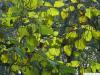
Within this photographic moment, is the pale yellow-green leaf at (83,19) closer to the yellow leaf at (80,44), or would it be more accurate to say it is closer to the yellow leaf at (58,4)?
the yellow leaf at (58,4)

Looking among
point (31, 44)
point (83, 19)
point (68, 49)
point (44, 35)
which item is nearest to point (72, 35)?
point (68, 49)

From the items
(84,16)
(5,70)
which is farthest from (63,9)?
(5,70)

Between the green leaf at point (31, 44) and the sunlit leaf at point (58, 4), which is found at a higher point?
the sunlit leaf at point (58, 4)

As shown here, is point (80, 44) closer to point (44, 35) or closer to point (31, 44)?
point (44, 35)

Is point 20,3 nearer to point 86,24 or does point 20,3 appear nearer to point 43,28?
point 43,28

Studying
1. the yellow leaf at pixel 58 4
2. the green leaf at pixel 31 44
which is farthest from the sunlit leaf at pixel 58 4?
the green leaf at pixel 31 44

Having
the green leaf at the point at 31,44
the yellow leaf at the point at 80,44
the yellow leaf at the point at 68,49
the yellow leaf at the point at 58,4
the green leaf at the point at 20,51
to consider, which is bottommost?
the yellow leaf at the point at 68,49

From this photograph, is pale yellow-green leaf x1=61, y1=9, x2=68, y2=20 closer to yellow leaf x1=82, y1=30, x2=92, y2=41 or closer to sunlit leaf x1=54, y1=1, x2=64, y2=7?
sunlit leaf x1=54, y1=1, x2=64, y2=7

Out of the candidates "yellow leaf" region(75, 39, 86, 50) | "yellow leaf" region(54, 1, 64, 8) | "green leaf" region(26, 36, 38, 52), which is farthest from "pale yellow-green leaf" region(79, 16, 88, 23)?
"green leaf" region(26, 36, 38, 52)
